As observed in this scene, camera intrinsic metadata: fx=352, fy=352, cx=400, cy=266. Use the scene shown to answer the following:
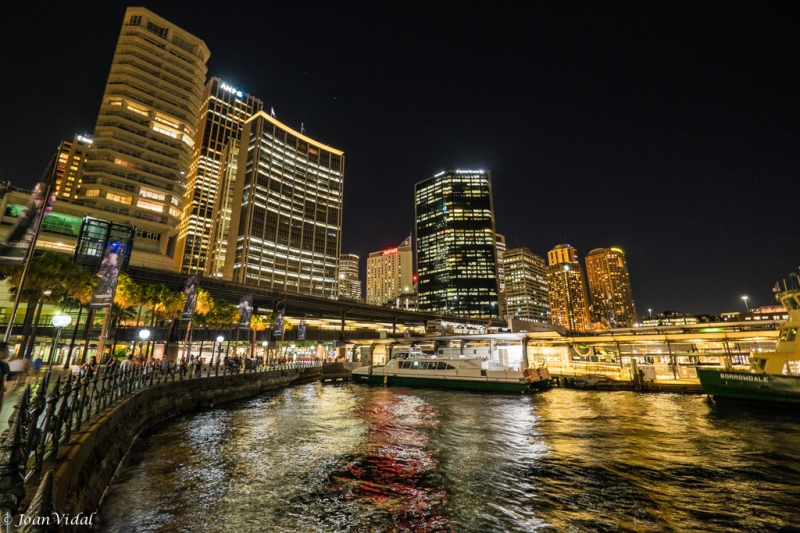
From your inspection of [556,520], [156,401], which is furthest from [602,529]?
[156,401]

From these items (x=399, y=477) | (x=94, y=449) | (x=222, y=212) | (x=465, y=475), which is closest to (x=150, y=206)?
(x=222, y=212)

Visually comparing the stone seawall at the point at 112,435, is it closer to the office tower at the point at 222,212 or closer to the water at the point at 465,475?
the water at the point at 465,475

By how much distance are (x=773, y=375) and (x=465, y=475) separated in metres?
24.5

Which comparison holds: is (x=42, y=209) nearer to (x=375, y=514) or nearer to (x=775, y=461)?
(x=375, y=514)

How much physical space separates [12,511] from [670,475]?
1568 cm

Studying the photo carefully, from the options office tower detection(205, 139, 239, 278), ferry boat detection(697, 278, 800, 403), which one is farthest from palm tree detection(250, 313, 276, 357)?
office tower detection(205, 139, 239, 278)

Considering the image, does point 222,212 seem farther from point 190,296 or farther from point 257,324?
point 190,296

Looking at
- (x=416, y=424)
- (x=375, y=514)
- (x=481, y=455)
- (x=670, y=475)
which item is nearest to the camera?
(x=375, y=514)

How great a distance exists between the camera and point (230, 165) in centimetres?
17175

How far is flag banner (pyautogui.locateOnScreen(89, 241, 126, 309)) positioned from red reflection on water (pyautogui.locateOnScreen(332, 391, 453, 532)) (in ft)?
60.4

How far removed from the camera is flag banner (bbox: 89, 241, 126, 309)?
73.0 ft

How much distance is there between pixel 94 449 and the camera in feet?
31.3

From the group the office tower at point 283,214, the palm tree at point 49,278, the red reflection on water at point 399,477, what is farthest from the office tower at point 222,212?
the red reflection on water at point 399,477

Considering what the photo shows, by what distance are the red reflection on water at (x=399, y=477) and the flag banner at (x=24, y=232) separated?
12.4 m
